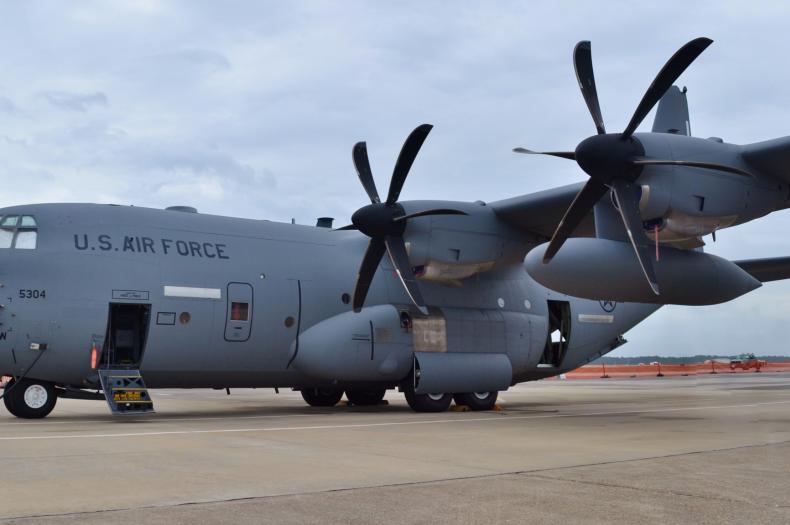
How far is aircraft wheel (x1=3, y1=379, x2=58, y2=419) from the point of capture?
14344 mm

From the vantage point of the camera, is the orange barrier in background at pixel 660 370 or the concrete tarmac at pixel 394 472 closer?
the concrete tarmac at pixel 394 472

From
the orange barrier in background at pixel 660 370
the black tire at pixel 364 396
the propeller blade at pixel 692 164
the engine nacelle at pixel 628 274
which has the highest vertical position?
the propeller blade at pixel 692 164

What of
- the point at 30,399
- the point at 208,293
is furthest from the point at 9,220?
the point at 208,293

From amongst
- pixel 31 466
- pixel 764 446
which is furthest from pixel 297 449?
pixel 764 446

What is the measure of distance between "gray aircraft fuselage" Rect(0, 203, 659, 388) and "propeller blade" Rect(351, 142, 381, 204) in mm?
1491

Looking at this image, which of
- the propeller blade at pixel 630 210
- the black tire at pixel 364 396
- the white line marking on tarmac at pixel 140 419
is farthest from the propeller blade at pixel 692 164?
the black tire at pixel 364 396

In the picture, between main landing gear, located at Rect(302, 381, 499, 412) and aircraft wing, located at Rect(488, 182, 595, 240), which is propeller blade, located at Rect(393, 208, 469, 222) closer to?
aircraft wing, located at Rect(488, 182, 595, 240)

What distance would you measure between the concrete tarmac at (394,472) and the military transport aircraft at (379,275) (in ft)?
6.57

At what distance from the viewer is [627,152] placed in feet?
44.2

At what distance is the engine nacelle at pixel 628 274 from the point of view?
46.9 ft

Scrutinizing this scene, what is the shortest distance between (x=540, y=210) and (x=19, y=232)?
10592 millimetres

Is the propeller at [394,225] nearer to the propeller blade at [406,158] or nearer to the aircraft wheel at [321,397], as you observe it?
the propeller blade at [406,158]

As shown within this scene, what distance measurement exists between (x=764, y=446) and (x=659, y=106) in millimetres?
9337

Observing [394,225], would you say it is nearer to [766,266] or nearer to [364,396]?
[364,396]
